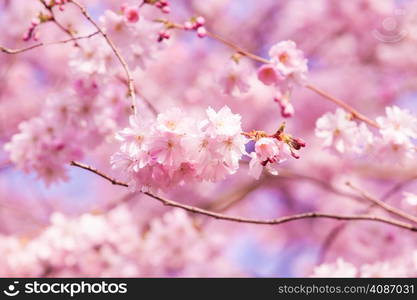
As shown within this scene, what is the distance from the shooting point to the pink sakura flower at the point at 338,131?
3.16m

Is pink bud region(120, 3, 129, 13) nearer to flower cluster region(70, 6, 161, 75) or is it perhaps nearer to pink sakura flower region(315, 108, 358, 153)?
flower cluster region(70, 6, 161, 75)

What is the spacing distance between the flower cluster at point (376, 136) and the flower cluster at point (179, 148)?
1.23 metres

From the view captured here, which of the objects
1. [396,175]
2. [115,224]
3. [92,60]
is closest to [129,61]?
[92,60]

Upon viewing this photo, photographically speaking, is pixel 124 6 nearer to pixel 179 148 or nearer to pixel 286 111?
pixel 286 111

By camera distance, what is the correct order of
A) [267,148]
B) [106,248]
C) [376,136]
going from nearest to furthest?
1. [267,148]
2. [376,136]
3. [106,248]

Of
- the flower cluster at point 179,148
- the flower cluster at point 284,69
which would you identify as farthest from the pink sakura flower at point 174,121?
the flower cluster at point 284,69

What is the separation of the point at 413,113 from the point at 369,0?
11.8 feet

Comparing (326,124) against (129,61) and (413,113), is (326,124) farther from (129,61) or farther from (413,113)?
(129,61)

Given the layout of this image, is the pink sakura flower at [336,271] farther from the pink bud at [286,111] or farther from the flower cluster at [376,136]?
the pink bud at [286,111]

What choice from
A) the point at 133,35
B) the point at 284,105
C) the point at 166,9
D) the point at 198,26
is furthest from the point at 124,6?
the point at 284,105

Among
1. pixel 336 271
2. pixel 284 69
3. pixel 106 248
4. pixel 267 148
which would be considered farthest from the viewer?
pixel 106 248

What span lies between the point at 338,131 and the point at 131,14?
4.20 feet

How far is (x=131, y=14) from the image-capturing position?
3.10m

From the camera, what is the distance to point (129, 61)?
10.7 ft
